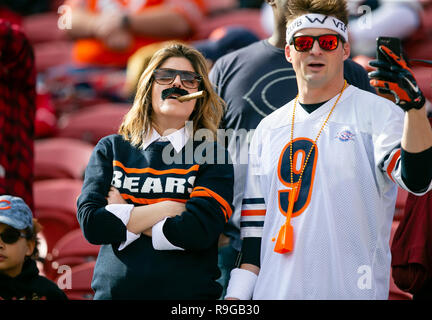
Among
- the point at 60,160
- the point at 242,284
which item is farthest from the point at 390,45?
the point at 60,160

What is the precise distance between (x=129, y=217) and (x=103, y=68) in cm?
383

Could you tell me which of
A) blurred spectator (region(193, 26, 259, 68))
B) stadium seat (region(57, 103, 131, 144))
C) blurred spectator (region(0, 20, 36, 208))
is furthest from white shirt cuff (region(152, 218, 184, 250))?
stadium seat (region(57, 103, 131, 144))

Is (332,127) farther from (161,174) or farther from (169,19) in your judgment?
(169,19)

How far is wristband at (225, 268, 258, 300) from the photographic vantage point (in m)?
2.03

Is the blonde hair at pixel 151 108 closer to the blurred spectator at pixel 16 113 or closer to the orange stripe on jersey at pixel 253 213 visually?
the orange stripe on jersey at pixel 253 213

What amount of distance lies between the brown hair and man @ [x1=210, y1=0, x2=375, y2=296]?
1.03 ft

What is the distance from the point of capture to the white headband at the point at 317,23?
2.07 m

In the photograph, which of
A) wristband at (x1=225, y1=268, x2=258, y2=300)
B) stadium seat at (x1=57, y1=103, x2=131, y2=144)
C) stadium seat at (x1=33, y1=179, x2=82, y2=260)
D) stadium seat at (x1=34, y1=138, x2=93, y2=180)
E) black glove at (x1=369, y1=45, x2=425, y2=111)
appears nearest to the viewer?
black glove at (x1=369, y1=45, x2=425, y2=111)

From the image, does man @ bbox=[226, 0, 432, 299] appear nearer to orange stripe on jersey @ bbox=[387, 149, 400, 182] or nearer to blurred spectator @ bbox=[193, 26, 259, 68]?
orange stripe on jersey @ bbox=[387, 149, 400, 182]

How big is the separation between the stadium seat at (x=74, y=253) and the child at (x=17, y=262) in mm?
591

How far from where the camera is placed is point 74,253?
3.20 metres

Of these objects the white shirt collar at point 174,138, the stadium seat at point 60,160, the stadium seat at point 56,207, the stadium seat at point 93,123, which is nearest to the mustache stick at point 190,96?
the white shirt collar at point 174,138
